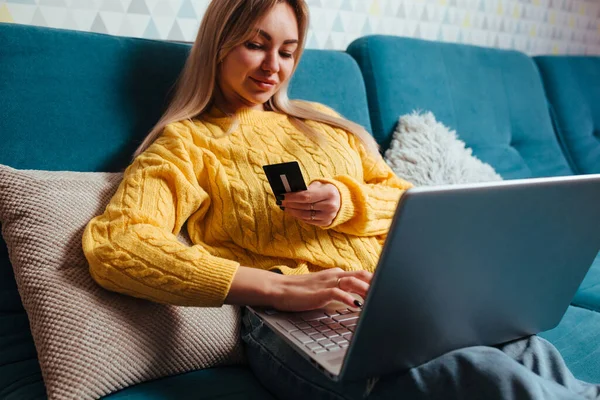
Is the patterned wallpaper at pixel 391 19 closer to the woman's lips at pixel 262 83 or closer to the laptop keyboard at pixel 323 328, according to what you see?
the woman's lips at pixel 262 83

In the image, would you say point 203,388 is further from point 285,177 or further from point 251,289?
point 285,177

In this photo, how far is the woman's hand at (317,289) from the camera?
0.91 meters

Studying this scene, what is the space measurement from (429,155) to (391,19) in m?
0.72

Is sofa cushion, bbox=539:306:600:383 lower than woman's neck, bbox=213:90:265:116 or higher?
lower

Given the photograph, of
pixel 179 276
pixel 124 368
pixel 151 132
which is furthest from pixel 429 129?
pixel 124 368

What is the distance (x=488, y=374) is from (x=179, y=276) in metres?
0.47

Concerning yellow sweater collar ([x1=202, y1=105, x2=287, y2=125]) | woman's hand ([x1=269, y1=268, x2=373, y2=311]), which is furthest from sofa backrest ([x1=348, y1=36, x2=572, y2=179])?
woman's hand ([x1=269, y1=268, x2=373, y2=311])

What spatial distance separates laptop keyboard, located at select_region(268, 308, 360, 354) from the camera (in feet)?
2.76

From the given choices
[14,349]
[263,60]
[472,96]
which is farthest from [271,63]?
[472,96]

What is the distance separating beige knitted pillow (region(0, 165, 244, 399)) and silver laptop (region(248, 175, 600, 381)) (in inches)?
6.5

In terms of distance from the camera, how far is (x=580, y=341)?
115cm

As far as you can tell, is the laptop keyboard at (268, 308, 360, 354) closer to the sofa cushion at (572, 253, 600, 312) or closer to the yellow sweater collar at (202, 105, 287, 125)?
the yellow sweater collar at (202, 105, 287, 125)

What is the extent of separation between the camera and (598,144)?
2389 millimetres

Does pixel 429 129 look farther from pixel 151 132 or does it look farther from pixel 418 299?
pixel 418 299
